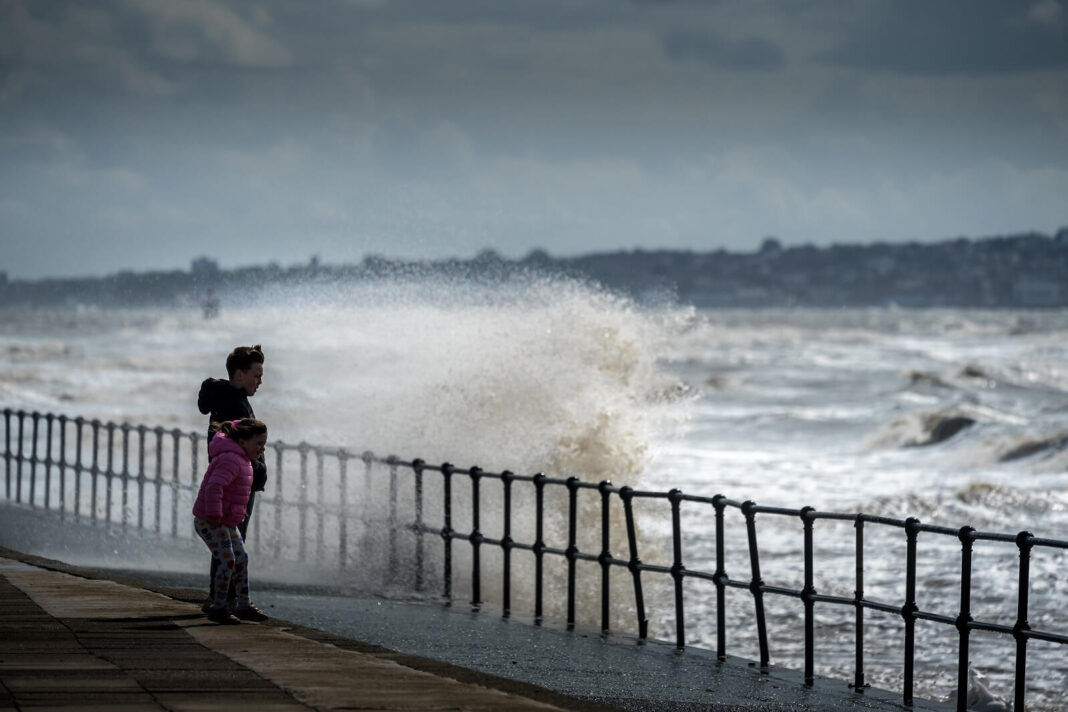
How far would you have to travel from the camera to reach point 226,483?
7.47m

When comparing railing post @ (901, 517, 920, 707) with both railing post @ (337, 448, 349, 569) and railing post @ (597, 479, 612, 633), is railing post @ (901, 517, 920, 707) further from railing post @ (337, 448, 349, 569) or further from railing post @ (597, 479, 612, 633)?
railing post @ (337, 448, 349, 569)

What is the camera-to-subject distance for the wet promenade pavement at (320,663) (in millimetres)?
5633

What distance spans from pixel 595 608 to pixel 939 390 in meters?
44.0

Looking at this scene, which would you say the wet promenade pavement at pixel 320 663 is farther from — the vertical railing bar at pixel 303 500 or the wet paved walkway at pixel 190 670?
the vertical railing bar at pixel 303 500

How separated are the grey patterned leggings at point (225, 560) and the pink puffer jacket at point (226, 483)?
61 mm

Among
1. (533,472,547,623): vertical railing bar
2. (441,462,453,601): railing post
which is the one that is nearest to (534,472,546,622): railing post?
(533,472,547,623): vertical railing bar

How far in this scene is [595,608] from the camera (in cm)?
1348

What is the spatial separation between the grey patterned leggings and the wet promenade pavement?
0.59 ft

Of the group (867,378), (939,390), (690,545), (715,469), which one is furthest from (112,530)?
(867,378)

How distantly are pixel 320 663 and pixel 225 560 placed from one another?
4.38ft

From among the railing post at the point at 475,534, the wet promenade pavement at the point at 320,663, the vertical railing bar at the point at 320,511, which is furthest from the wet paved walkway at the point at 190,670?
the vertical railing bar at the point at 320,511

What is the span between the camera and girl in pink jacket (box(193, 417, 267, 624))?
24.4 feet

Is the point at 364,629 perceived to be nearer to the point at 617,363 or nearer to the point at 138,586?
the point at 138,586

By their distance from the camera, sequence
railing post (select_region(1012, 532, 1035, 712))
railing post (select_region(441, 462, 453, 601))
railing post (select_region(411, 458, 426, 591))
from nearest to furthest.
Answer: railing post (select_region(1012, 532, 1035, 712)) < railing post (select_region(441, 462, 453, 601)) < railing post (select_region(411, 458, 426, 591))
